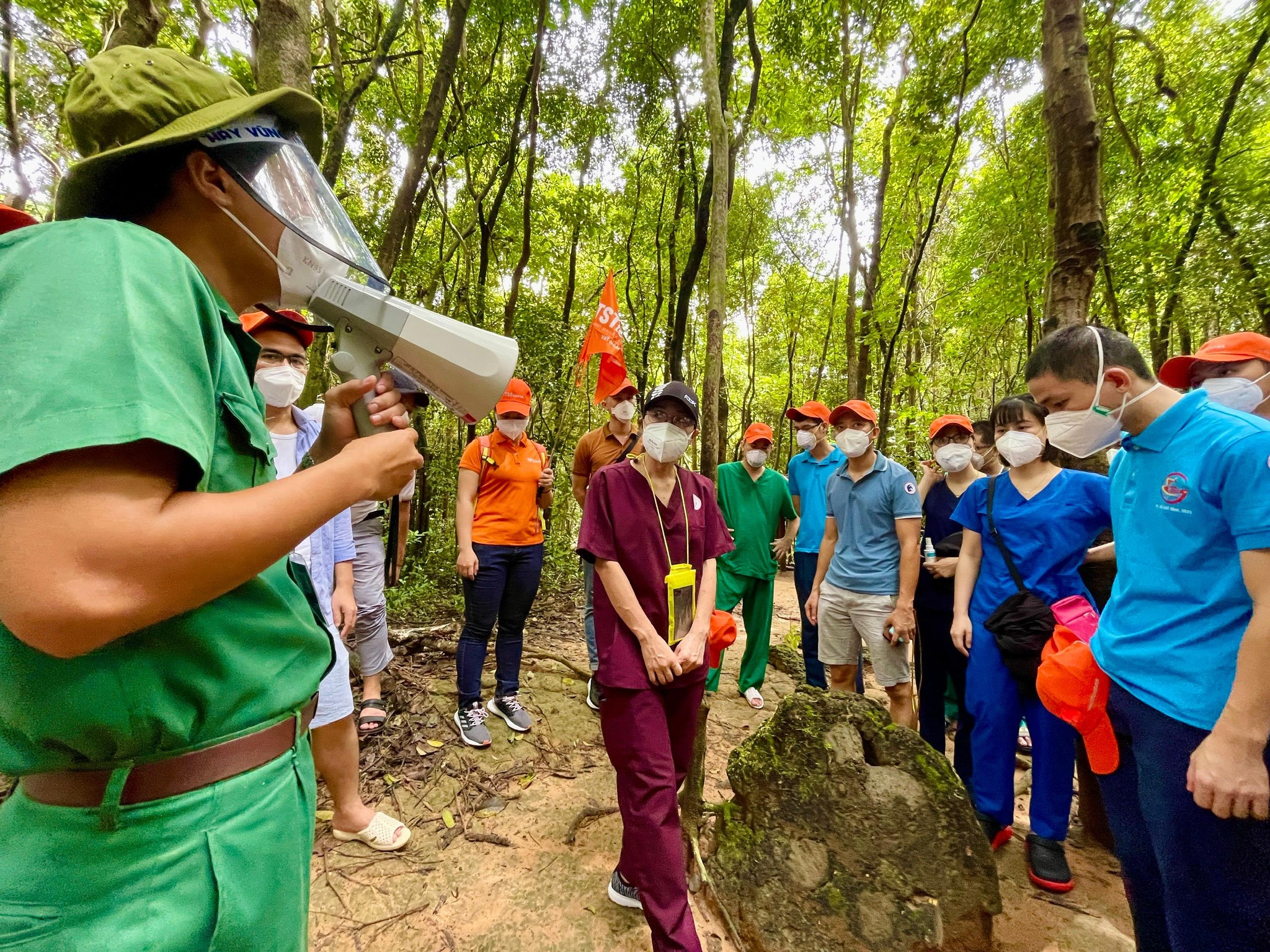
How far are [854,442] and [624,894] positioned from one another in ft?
10.2

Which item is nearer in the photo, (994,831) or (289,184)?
(289,184)

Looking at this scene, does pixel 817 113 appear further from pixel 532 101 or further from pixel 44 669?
pixel 44 669

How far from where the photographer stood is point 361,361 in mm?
1121

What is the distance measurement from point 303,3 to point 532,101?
17.4 feet

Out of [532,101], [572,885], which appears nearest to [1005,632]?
[572,885]

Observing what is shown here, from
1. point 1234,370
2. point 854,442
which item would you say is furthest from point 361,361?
point 1234,370

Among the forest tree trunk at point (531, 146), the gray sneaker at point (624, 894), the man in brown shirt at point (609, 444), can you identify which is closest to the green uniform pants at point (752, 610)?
the man in brown shirt at point (609, 444)

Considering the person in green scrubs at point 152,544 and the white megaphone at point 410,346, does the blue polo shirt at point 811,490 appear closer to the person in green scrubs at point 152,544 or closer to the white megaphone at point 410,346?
the white megaphone at point 410,346

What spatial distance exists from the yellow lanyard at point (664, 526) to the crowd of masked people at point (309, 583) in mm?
15

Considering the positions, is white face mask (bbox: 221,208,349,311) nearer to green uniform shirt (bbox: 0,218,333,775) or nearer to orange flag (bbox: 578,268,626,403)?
green uniform shirt (bbox: 0,218,333,775)

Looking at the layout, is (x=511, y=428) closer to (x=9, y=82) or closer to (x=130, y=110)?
(x=130, y=110)

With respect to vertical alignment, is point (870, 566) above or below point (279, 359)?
below

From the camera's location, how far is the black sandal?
137 inches

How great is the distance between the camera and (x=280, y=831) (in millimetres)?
931
